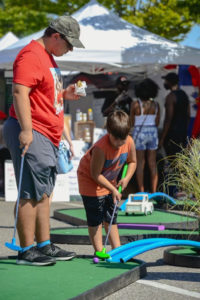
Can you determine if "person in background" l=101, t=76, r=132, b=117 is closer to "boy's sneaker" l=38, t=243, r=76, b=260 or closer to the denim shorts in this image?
the denim shorts

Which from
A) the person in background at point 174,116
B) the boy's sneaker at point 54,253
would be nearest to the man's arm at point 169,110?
the person in background at point 174,116

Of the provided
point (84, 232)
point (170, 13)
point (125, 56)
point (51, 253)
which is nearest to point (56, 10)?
point (170, 13)

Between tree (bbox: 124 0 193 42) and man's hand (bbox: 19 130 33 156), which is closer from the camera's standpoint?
man's hand (bbox: 19 130 33 156)

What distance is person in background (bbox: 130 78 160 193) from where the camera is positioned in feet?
39.3

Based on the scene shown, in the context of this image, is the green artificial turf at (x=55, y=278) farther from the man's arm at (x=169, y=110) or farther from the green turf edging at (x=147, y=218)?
the man's arm at (x=169, y=110)

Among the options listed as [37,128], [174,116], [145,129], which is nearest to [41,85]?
[37,128]

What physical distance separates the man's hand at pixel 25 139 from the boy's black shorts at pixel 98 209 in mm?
982

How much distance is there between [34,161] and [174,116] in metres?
7.35

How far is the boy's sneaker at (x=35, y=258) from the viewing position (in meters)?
5.14

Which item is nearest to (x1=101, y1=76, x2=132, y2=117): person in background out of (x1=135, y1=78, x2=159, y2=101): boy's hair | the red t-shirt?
(x1=135, y1=78, x2=159, y2=101): boy's hair

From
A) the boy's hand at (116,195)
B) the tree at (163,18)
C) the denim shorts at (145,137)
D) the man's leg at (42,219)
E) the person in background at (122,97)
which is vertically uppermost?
A: the tree at (163,18)

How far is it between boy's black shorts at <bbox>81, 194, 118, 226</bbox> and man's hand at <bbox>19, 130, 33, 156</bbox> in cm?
98

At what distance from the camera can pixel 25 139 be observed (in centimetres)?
492

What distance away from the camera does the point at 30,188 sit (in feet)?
16.6
